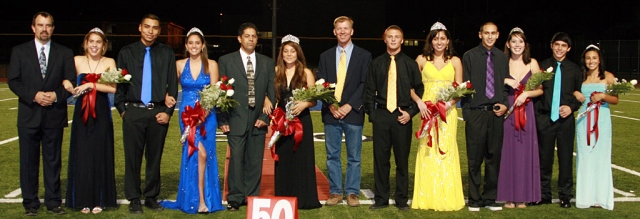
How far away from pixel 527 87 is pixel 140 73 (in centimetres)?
353

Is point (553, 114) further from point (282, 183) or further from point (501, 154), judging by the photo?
point (282, 183)

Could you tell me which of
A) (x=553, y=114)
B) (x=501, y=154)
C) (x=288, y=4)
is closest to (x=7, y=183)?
(x=501, y=154)

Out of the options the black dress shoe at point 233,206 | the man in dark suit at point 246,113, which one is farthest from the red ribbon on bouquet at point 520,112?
the black dress shoe at point 233,206

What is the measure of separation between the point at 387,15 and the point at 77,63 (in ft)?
165

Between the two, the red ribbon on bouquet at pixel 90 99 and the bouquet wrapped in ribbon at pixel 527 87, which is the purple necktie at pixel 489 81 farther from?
the red ribbon on bouquet at pixel 90 99

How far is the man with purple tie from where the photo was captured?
6531 millimetres

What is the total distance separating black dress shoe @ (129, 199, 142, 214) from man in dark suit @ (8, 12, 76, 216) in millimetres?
601

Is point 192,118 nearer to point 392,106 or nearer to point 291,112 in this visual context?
point 291,112

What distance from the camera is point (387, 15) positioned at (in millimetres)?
55625

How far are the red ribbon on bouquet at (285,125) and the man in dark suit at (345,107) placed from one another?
42 centimetres

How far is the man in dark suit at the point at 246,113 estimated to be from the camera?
6426 mm

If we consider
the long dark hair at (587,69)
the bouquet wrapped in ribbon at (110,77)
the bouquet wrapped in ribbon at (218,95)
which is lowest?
the bouquet wrapped in ribbon at (218,95)

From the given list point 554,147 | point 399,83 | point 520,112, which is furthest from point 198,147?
point 554,147

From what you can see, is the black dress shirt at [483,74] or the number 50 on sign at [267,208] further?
the black dress shirt at [483,74]
